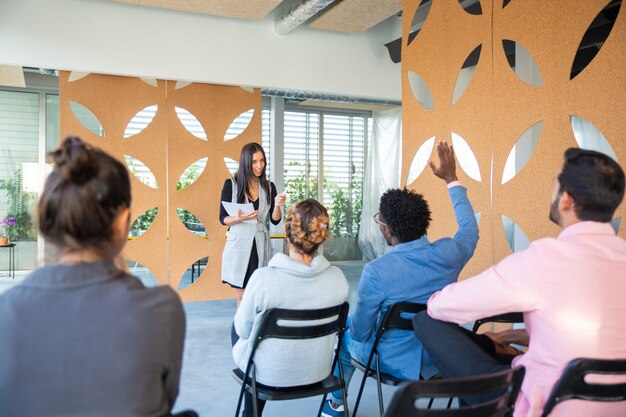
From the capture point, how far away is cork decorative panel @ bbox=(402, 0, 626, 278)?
295cm

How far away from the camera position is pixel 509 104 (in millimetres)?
3469

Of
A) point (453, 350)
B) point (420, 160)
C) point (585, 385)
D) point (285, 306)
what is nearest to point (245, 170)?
point (420, 160)

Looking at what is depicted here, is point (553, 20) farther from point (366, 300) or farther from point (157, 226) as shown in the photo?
point (157, 226)

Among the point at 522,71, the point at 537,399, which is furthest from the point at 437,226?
the point at 537,399

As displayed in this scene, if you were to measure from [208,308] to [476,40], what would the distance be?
3.74 meters

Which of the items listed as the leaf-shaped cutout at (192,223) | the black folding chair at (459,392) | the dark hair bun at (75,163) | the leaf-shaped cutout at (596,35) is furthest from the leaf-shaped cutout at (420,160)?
the dark hair bun at (75,163)

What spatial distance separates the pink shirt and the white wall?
4.46 m

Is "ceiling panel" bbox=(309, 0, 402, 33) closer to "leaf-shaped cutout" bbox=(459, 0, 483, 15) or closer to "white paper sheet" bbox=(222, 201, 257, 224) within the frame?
"leaf-shaped cutout" bbox=(459, 0, 483, 15)

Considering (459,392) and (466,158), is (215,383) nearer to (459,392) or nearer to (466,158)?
(466,158)

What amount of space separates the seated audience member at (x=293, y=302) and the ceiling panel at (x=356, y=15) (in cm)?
357

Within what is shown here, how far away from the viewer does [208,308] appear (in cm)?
573

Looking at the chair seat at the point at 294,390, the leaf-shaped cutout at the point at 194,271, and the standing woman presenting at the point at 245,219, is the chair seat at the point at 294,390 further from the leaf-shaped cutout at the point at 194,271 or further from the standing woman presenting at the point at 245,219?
the leaf-shaped cutout at the point at 194,271

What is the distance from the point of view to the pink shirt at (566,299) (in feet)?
4.87

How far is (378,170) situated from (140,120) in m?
5.02
